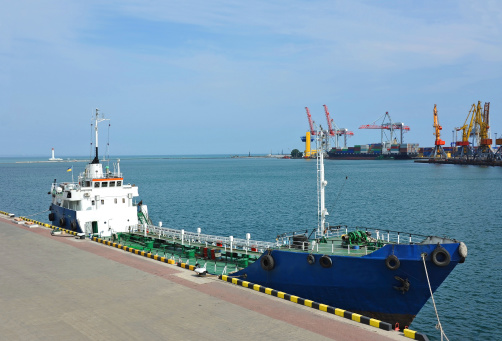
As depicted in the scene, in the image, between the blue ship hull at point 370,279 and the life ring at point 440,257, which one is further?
the blue ship hull at point 370,279

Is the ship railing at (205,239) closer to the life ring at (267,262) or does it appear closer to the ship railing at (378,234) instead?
the life ring at (267,262)

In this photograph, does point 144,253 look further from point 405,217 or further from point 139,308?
point 405,217

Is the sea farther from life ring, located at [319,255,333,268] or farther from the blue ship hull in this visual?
life ring, located at [319,255,333,268]

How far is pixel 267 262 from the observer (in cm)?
2002

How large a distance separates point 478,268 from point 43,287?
2750cm

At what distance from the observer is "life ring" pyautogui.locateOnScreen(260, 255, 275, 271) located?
1991 centimetres

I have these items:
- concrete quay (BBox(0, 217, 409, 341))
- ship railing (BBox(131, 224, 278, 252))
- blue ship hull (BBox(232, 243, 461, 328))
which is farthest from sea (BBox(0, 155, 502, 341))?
ship railing (BBox(131, 224, 278, 252))

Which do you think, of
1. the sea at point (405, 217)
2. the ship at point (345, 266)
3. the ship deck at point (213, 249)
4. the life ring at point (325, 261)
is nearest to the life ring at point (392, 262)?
the ship at point (345, 266)

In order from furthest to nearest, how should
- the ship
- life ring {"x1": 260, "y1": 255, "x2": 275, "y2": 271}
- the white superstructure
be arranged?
the white superstructure, life ring {"x1": 260, "y1": 255, "x2": 275, "y2": 271}, the ship

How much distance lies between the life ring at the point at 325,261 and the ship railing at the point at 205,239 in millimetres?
3381

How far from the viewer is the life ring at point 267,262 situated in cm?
1991

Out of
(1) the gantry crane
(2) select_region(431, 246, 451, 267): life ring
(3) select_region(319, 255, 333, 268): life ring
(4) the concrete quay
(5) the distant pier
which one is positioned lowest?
(4) the concrete quay

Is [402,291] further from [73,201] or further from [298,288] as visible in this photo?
[73,201]

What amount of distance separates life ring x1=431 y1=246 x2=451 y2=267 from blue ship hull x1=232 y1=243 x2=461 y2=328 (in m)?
0.23
